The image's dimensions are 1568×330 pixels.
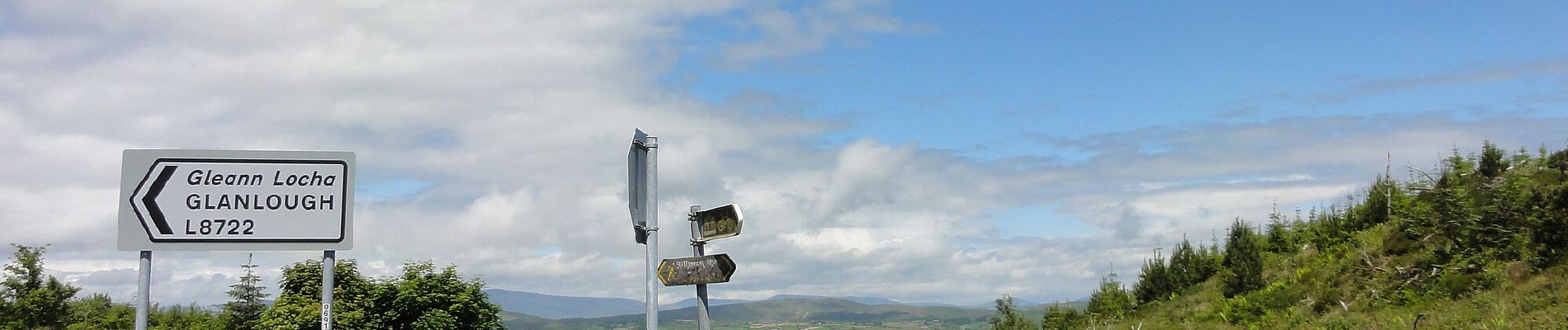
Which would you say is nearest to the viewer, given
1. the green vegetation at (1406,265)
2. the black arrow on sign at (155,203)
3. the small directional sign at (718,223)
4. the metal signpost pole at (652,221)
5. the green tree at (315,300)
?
the metal signpost pole at (652,221)

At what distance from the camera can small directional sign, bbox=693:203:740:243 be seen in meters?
8.38

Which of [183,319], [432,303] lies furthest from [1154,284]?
[183,319]

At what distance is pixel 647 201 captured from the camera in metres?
7.42

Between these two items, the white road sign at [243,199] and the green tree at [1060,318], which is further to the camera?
the green tree at [1060,318]

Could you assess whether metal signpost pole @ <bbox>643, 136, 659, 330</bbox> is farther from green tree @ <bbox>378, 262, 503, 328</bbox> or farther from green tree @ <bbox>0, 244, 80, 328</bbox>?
green tree @ <bbox>0, 244, 80, 328</bbox>

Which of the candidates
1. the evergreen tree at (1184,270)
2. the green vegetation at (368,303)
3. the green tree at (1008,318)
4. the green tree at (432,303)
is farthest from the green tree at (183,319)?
the evergreen tree at (1184,270)

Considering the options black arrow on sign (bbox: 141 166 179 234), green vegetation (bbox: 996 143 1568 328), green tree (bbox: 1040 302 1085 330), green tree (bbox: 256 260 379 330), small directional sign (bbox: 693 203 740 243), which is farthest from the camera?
green tree (bbox: 1040 302 1085 330)

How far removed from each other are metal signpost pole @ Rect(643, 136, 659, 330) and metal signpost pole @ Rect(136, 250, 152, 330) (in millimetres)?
5082

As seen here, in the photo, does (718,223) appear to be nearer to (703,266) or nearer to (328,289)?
(703,266)

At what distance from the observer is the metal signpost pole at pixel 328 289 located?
893 centimetres

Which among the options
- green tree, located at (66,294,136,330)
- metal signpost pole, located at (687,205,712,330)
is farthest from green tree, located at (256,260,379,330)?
metal signpost pole, located at (687,205,712,330)

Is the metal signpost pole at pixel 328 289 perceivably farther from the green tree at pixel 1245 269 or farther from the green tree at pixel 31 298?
the green tree at pixel 31 298

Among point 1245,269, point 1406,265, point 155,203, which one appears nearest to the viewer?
point 155,203

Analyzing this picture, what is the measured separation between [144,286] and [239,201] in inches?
45.7
